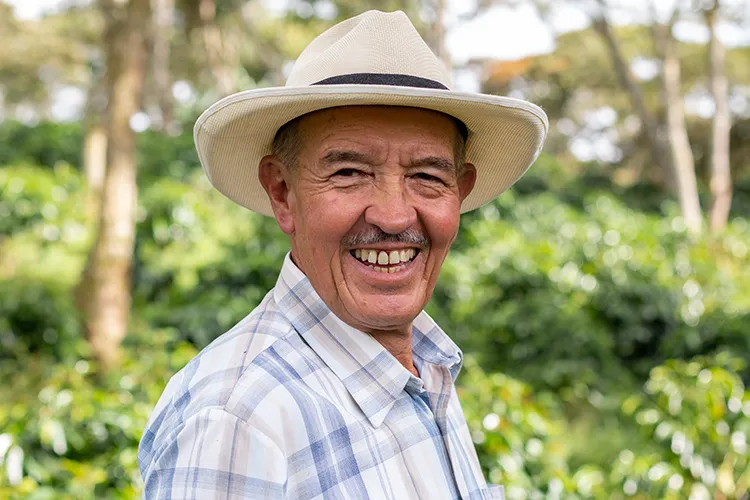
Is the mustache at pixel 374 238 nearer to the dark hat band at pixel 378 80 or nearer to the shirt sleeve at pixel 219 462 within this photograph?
the dark hat band at pixel 378 80

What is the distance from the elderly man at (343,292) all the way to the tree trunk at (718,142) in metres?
11.4

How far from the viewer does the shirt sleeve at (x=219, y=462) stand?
1.13 meters

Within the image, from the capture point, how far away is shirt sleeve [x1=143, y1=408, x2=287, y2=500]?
113 centimetres

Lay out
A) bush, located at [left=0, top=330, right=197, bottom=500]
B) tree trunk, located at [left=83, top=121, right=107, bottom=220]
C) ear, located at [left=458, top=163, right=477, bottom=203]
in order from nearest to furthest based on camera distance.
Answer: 1. ear, located at [left=458, top=163, right=477, bottom=203]
2. bush, located at [left=0, top=330, right=197, bottom=500]
3. tree trunk, located at [left=83, top=121, right=107, bottom=220]

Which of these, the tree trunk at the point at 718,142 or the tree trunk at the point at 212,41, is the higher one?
the tree trunk at the point at 212,41

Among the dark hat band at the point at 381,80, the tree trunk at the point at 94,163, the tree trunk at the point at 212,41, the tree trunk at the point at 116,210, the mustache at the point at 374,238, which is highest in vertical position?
the tree trunk at the point at 212,41

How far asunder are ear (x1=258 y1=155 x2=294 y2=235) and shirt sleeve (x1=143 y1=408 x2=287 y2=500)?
49cm

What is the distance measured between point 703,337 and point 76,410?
15.3 ft

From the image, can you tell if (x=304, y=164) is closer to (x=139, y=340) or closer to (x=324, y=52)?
(x=324, y=52)

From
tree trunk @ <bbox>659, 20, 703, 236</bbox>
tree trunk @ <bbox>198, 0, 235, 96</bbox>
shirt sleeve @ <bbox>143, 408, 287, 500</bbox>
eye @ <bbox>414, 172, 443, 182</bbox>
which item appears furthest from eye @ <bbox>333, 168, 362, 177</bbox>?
tree trunk @ <bbox>198, 0, 235, 96</bbox>

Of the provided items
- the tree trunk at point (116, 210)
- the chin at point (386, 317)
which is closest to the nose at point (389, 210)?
the chin at point (386, 317)

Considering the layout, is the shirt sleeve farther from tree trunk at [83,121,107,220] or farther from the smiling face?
tree trunk at [83,121,107,220]

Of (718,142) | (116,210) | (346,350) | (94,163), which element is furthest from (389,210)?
(718,142)

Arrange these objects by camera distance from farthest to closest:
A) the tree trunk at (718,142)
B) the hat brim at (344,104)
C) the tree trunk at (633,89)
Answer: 1. the tree trunk at (633,89)
2. the tree trunk at (718,142)
3. the hat brim at (344,104)
